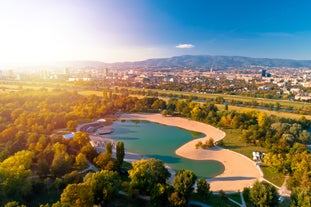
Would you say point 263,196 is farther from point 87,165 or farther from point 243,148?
point 87,165

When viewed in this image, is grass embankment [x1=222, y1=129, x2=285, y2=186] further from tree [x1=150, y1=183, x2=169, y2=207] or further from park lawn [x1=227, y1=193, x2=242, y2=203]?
tree [x1=150, y1=183, x2=169, y2=207]

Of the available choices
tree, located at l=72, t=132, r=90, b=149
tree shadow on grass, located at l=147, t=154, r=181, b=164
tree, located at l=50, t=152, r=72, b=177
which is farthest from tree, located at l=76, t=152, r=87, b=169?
tree shadow on grass, located at l=147, t=154, r=181, b=164

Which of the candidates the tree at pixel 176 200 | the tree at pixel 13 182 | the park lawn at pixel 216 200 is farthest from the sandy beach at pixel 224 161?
the tree at pixel 13 182

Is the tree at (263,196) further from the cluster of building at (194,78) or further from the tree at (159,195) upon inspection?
the cluster of building at (194,78)

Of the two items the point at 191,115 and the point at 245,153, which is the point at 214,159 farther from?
the point at 191,115

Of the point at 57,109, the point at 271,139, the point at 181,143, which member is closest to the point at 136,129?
the point at 181,143

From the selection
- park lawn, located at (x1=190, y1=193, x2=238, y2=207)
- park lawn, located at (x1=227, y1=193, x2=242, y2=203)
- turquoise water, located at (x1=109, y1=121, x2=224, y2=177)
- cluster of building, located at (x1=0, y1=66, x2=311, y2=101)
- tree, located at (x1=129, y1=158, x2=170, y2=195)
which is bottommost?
turquoise water, located at (x1=109, y1=121, x2=224, y2=177)

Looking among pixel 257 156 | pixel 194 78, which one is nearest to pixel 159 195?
pixel 257 156
